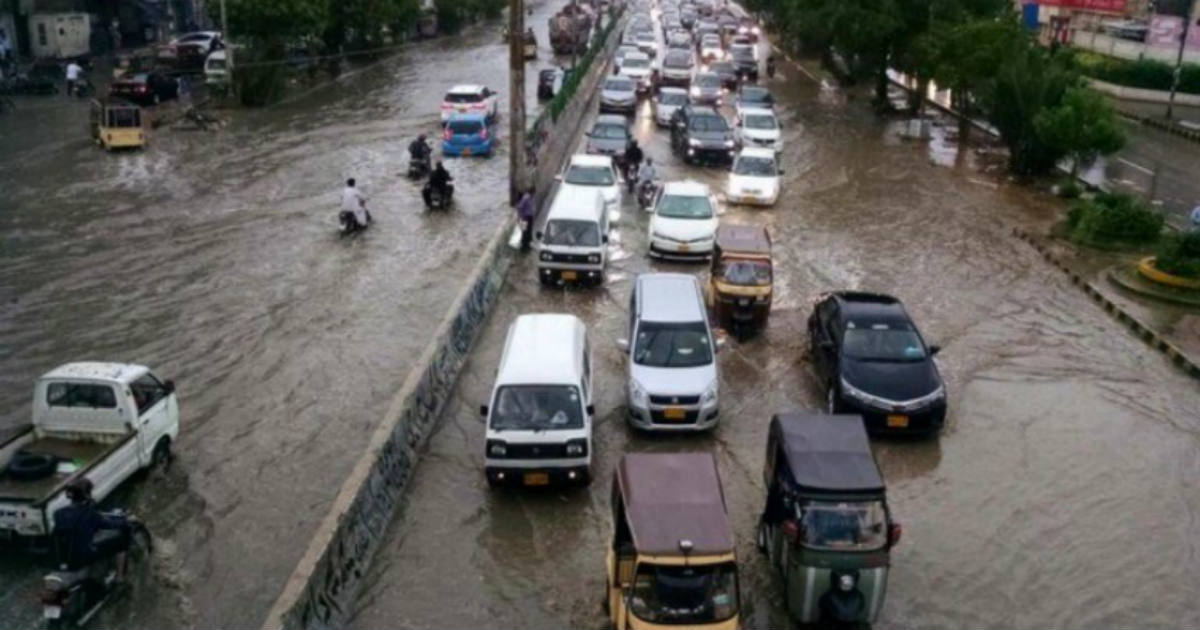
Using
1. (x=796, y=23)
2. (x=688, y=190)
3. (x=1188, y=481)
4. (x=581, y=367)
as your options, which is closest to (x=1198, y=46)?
(x=796, y=23)

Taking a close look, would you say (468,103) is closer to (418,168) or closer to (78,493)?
(418,168)

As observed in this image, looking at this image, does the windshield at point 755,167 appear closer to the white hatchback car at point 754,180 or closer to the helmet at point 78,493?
the white hatchback car at point 754,180

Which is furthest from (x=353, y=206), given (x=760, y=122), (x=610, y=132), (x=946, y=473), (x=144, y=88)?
(x=144, y=88)

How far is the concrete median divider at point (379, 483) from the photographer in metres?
10.9

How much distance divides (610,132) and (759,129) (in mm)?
5599

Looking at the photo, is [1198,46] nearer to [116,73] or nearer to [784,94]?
[784,94]

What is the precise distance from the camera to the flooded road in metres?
13.7

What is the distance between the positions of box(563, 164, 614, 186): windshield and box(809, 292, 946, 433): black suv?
11.2 m

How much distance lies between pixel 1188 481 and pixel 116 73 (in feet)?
157

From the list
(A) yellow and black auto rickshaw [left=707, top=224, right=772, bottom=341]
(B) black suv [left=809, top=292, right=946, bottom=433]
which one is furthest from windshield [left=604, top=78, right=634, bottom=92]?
(B) black suv [left=809, top=292, right=946, bottom=433]

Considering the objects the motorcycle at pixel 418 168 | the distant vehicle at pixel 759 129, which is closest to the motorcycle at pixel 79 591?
the motorcycle at pixel 418 168

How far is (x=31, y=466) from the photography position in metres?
13.2

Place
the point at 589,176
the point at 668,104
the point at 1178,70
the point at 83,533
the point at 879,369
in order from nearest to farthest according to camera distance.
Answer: the point at 83,533, the point at 879,369, the point at 589,176, the point at 668,104, the point at 1178,70

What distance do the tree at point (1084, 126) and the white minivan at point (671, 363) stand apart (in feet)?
60.5
